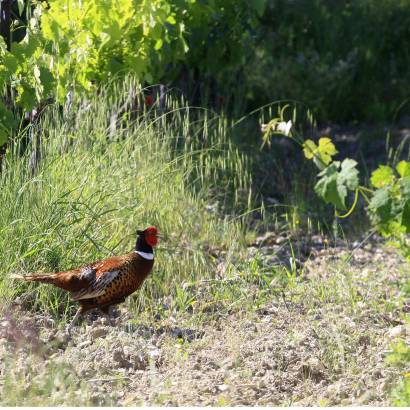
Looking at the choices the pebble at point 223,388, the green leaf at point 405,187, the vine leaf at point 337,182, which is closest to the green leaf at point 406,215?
the green leaf at point 405,187

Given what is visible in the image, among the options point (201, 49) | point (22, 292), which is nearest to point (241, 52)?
point (201, 49)

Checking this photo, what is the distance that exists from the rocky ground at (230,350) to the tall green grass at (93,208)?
8.5 inches

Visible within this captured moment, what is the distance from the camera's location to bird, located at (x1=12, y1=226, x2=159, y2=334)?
15.3 feet

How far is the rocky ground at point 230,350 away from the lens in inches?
158

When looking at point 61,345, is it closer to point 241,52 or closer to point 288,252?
point 288,252

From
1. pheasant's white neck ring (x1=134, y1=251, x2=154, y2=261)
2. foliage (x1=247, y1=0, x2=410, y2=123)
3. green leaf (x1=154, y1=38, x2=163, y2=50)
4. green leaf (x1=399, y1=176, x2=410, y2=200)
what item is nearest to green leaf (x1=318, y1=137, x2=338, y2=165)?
green leaf (x1=399, y1=176, x2=410, y2=200)

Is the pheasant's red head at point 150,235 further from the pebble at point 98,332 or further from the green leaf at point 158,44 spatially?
the green leaf at point 158,44

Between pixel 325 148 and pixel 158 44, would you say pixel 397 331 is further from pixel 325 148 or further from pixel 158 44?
pixel 158 44

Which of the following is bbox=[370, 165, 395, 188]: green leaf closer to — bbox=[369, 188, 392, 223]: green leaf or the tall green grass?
bbox=[369, 188, 392, 223]: green leaf

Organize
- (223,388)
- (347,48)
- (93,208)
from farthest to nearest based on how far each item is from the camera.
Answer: (347,48) → (93,208) → (223,388)

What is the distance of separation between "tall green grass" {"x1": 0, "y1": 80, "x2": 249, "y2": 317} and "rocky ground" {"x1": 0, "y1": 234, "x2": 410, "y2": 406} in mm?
216

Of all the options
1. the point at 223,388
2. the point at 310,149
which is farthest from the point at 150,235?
the point at 223,388

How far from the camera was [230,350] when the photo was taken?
4.50m

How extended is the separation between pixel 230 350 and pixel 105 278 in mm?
715
